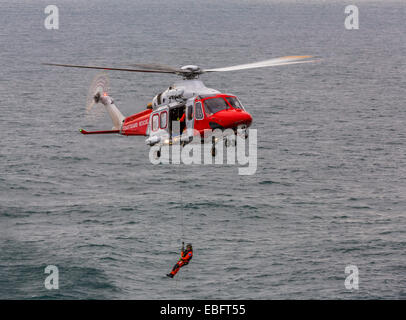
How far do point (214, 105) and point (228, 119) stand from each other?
194cm

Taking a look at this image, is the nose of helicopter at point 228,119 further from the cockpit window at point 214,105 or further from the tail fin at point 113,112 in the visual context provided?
the tail fin at point 113,112

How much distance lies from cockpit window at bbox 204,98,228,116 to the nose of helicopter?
17.3 inches

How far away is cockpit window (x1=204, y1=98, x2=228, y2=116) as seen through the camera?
51781 millimetres

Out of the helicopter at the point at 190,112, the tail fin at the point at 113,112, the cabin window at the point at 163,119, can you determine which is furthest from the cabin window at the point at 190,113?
the tail fin at the point at 113,112

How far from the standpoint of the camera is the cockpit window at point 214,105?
51.8 m

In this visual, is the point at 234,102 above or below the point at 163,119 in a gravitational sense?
above

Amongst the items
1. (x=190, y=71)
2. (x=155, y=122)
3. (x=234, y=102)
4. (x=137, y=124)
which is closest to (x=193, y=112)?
(x=190, y=71)

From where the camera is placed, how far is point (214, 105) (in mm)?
52031

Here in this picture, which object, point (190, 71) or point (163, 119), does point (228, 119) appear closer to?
point (190, 71)

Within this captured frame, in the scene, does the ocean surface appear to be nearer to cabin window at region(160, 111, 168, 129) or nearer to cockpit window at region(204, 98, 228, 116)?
cabin window at region(160, 111, 168, 129)

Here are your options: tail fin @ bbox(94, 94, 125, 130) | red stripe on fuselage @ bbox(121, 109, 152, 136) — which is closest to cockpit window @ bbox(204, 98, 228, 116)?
red stripe on fuselage @ bbox(121, 109, 152, 136)

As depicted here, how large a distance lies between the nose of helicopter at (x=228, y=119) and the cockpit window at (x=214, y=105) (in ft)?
1.44

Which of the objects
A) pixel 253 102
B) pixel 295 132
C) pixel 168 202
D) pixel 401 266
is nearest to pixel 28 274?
pixel 168 202

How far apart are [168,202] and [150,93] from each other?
7497 cm
